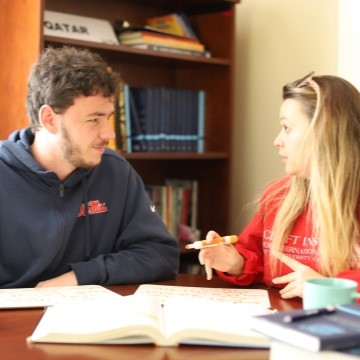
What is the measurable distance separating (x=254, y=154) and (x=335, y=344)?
2169mm

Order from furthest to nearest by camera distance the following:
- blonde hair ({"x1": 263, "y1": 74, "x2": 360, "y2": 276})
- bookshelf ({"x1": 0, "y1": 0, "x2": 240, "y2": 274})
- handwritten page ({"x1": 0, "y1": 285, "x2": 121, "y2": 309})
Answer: bookshelf ({"x1": 0, "y1": 0, "x2": 240, "y2": 274}), blonde hair ({"x1": 263, "y1": 74, "x2": 360, "y2": 276}), handwritten page ({"x1": 0, "y1": 285, "x2": 121, "y2": 309})

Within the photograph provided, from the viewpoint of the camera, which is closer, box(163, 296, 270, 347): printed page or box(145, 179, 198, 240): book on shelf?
box(163, 296, 270, 347): printed page

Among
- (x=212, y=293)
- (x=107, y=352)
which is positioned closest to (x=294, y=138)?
(x=212, y=293)

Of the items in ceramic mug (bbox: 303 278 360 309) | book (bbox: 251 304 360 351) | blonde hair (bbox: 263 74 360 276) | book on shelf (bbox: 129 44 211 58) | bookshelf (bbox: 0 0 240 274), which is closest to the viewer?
book (bbox: 251 304 360 351)

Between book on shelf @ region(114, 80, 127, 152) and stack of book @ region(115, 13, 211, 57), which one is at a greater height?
stack of book @ region(115, 13, 211, 57)

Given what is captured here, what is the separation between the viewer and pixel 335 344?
836 mm

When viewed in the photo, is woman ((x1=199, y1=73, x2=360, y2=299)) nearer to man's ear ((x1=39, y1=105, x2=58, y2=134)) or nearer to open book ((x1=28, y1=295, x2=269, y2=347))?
open book ((x1=28, y1=295, x2=269, y2=347))

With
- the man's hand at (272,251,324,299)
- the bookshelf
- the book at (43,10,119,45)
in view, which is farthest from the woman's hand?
the book at (43,10,119,45)

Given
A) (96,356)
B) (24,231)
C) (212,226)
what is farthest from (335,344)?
(212,226)

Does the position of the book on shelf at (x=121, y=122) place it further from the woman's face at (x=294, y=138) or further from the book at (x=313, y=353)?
the book at (x=313, y=353)

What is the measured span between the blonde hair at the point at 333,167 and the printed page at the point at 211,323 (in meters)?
0.37

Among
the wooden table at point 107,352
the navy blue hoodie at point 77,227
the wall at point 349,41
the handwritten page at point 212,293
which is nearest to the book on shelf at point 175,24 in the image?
the wall at point 349,41

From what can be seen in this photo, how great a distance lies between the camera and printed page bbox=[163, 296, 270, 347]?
110cm

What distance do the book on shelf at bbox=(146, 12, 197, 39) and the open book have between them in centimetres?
179
